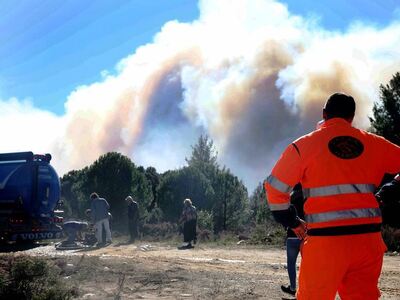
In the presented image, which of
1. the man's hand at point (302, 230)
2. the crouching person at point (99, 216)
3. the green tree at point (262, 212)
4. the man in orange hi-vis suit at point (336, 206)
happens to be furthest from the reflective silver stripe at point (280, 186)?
the green tree at point (262, 212)

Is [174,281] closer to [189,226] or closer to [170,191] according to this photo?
[189,226]

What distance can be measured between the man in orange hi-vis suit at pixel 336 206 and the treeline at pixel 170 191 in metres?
33.0

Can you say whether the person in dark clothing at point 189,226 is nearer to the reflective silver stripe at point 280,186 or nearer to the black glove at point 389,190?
the black glove at point 389,190

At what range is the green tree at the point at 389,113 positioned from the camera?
952 inches

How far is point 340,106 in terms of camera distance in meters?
3.42

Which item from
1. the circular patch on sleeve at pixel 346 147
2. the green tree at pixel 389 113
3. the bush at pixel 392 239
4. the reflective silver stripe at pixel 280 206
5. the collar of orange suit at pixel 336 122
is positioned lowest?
the bush at pixel 392 239

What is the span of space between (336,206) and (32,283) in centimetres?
435

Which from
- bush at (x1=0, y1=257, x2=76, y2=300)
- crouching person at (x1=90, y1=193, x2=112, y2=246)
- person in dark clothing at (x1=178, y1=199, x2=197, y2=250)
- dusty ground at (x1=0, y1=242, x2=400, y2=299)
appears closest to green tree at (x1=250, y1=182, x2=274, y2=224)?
person in dark clothing at (x1=178, y1=199, x2=197, y2=250)

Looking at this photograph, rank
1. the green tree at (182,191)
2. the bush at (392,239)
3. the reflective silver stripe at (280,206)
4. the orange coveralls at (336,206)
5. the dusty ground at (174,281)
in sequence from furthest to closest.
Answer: the green tree at (182,191)
the bush at (392,239)
the dusty ground at (174,281)
the reflective silver stripe at (280,206)
the orange coveralls at (336,206)

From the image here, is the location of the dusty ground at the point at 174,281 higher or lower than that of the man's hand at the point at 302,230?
lower

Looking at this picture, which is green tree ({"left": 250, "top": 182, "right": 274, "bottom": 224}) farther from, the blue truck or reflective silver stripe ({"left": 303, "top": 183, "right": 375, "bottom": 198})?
reflective silver stripe ({"left": 303, "top": 183, "right": 375, "bottom": 198})

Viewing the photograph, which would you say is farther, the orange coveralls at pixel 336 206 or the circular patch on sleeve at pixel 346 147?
the circular patch on sleeve at pixel 346 147

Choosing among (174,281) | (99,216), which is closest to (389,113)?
(99,216)

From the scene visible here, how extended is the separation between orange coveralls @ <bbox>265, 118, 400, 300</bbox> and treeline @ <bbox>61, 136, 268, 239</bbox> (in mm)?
33060
